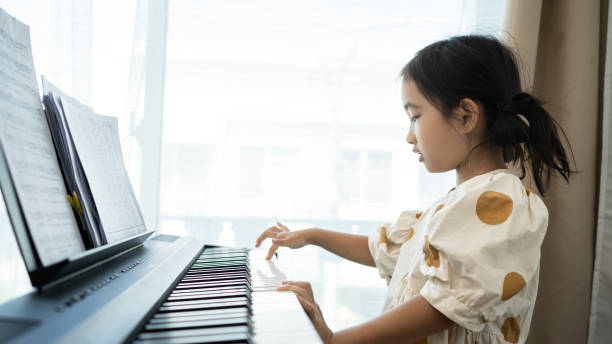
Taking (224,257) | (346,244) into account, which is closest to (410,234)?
(346,244)

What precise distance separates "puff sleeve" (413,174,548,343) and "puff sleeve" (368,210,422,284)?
30cm

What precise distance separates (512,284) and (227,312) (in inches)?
18.6

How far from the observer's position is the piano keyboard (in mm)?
469

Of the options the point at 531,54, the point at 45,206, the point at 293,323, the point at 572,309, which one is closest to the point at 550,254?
the point at 572,309

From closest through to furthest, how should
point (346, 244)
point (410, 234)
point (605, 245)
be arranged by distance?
point (410, 234)
point (346, 244)
point (605, 245)

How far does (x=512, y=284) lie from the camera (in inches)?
28.5

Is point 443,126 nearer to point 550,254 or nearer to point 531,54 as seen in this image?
point 531,54

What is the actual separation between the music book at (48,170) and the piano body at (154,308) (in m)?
0.05

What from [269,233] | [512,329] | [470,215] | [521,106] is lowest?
[512,329]

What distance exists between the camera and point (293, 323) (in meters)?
0.55

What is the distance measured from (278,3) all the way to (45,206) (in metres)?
1.32

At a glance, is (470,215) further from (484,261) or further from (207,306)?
(207,306)

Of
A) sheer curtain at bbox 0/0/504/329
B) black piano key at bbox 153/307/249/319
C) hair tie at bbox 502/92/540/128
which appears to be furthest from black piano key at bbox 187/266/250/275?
sheer curtain at bbox 0/0/504/329

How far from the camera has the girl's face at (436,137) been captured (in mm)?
928
